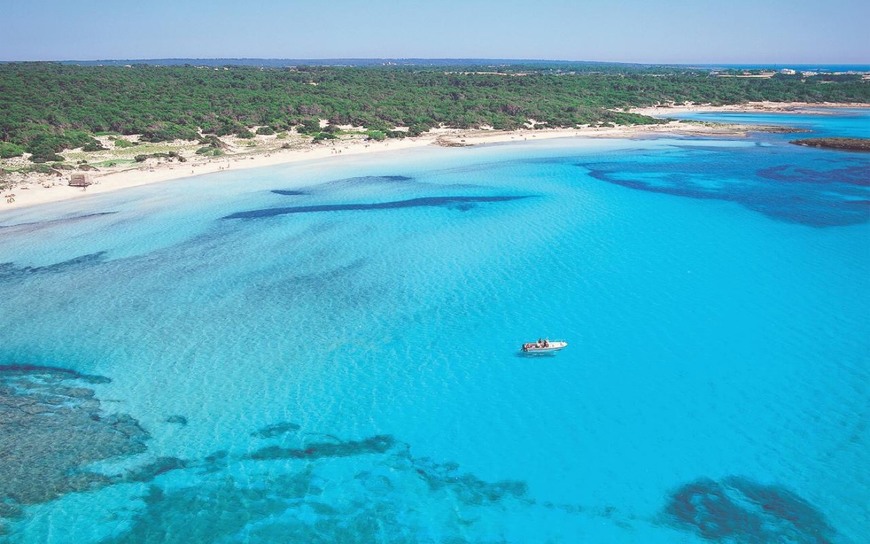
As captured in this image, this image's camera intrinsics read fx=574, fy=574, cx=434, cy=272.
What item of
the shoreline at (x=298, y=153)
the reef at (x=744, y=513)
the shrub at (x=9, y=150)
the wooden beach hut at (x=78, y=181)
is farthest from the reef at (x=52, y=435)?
the shrub at (x=9, y=150)

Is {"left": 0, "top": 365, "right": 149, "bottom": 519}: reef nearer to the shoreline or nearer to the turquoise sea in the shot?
the turquoise sea

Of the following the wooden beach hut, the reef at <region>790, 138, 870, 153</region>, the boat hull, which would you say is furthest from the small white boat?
the reef at <region>790, 138, 870, 153</region>

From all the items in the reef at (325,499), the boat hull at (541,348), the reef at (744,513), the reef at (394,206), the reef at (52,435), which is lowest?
the reef at (325,499)

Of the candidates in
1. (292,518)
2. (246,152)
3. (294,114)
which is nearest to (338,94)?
(294,114)

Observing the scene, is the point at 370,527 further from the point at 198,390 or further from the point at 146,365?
the point at 146,365

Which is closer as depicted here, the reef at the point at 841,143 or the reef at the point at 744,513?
the reef at the point at 744,513

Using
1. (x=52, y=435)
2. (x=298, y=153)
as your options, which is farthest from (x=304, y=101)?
(x=52, y=435)

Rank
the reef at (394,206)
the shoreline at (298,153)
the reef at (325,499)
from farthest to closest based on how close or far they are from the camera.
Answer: the shoreline at (298,153)
the reef at (394,206)
the reef at (325,499)

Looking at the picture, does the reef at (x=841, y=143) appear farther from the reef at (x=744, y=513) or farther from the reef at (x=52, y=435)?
the reef at (x=52, y=435)
